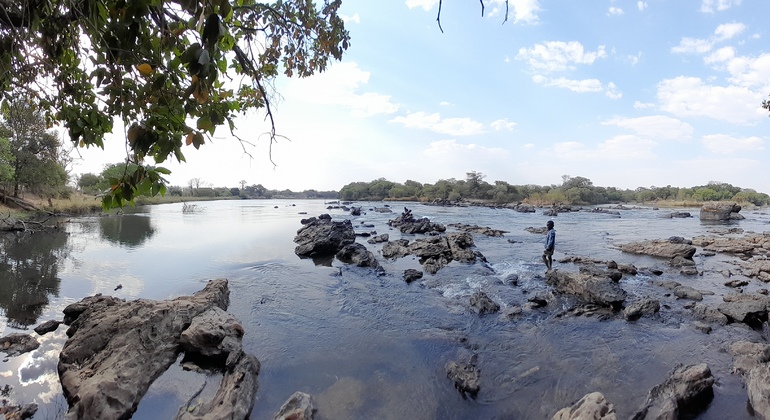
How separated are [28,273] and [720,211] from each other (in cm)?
5842

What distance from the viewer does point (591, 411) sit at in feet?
13.8

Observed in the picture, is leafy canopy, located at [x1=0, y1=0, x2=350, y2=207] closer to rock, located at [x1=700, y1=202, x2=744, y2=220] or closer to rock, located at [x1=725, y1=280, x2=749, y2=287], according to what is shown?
rock, located at [x1=725, y1=280, x2=749, y2=287]

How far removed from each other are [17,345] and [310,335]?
5.65 metres

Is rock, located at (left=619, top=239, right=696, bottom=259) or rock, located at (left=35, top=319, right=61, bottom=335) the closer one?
rock, located at (left=35, top=319, right=61, bottom=335)

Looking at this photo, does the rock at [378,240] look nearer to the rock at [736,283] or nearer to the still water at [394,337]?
the still water at [394,337]

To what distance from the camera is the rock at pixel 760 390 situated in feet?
15.5

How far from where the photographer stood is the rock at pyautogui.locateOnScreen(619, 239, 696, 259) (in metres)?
16.4

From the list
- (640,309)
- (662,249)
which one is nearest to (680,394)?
(640,309)

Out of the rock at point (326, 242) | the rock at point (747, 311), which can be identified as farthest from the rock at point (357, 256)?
the rock at point (747, 311)

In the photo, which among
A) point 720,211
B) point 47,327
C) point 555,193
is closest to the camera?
point 47,327

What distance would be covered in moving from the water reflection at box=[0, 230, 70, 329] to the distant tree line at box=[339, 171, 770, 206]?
77.0m

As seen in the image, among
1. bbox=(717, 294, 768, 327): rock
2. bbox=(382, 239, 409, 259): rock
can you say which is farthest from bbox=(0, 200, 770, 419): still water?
bbox=(382, 239, 409, 259): rock

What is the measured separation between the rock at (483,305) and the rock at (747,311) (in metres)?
5.42

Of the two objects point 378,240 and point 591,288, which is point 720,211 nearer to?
point 378,240
